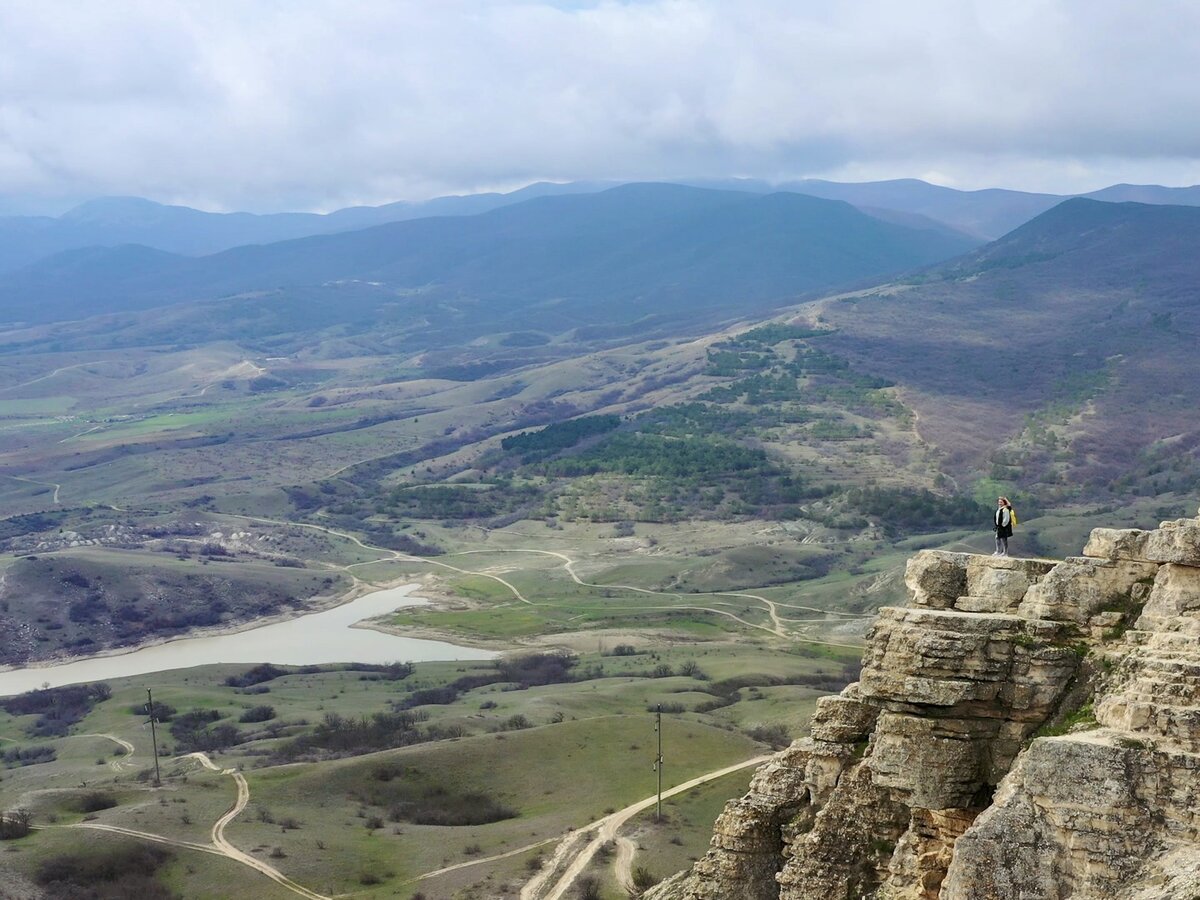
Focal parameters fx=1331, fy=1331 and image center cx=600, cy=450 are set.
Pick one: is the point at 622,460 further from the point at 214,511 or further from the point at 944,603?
the point at 944,603

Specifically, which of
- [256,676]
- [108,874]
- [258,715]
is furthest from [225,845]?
[256,676]

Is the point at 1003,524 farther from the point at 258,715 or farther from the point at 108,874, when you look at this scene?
the point at 258,715

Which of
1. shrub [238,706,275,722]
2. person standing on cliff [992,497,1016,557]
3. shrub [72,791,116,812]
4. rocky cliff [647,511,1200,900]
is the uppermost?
person standing on cliff [992,497,1016,557]

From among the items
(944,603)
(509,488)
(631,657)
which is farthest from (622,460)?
(944,603)

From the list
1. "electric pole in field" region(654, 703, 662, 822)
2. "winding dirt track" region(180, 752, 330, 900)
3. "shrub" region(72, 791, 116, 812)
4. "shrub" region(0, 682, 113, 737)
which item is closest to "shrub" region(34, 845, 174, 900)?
"winding dirt track" region(180, 752, 330, 900)

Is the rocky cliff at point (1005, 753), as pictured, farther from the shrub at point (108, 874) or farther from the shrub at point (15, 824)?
the shrub at point (15, 824)

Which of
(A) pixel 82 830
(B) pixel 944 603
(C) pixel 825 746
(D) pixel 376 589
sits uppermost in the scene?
(B) pixel 944 603

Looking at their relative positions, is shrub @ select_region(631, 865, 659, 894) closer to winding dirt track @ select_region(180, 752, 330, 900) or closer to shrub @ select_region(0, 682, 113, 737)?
winding dirt track @ select_region(180, 752, 330, 900)
